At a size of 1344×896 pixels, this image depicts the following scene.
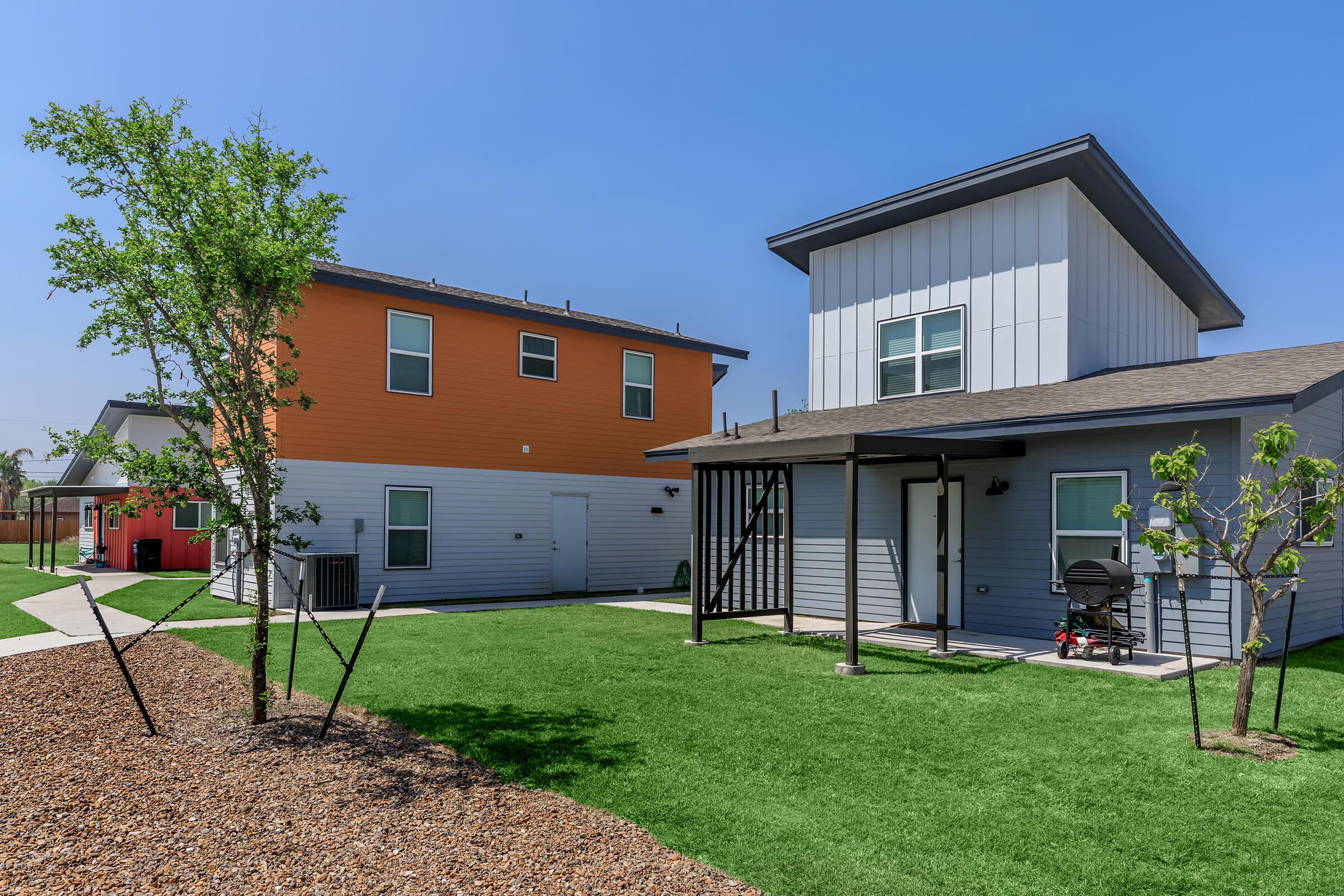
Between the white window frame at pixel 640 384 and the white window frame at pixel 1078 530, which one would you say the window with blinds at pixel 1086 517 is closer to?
the white window frame at pixel 1078 530

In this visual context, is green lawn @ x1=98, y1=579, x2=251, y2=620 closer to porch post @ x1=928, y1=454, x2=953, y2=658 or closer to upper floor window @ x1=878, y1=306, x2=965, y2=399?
porch post @ x1=928, y1=454, x2=953, y2=658

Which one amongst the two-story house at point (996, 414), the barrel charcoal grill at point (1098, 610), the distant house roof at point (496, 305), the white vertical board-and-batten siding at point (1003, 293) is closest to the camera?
the barrel charcoal grill at point (1098, 610)

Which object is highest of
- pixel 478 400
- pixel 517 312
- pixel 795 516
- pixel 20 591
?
pixel 517 312

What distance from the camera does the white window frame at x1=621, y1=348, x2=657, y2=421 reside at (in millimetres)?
18297

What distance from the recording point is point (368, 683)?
7.63 m

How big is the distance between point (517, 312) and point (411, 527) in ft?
15.3

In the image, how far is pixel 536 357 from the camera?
16938 mm

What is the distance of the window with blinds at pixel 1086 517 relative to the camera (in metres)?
9.55

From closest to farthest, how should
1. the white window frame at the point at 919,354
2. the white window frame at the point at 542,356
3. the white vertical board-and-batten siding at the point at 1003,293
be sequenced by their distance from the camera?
the white vertical board-and-batten siding at the point at 1003,293 → the white window frame at the point at 919,354 → the white window frame at the point at 542,356

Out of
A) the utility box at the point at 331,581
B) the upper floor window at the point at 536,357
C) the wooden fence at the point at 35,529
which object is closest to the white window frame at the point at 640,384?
the upper floor window at the point at 536,357

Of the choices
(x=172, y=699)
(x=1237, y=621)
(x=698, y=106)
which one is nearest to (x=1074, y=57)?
(x=698, y=106)

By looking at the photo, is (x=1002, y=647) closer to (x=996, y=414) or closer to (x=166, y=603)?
(x=996, y=414)

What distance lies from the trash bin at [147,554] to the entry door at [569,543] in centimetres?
1343

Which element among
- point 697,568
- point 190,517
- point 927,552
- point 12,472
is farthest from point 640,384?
point 12,472
